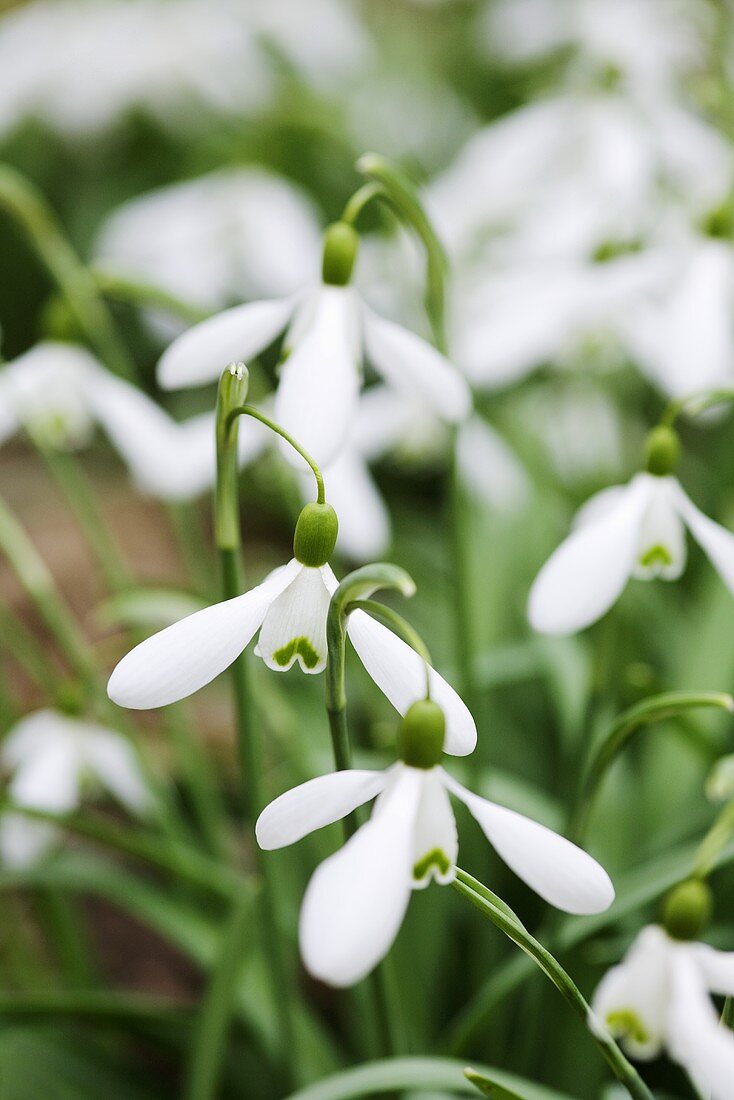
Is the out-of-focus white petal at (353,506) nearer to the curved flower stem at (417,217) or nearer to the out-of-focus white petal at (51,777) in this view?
the curved flower stem at (417,217)

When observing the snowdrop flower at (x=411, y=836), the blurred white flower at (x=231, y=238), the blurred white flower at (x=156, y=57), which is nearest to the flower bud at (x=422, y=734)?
the snowdrop flower at (x=411, y=836)

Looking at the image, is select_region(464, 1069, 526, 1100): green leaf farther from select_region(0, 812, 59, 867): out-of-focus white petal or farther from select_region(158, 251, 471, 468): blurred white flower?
select_region(0, 812, 59, 867): out-of-focus white petal


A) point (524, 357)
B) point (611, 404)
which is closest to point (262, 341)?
point (524, 357)

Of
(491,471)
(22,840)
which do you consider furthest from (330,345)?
(491,471)

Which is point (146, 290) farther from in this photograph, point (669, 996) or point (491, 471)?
point (491, 471)

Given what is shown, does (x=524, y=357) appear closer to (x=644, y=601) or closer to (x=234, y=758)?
(x=644, y=601)

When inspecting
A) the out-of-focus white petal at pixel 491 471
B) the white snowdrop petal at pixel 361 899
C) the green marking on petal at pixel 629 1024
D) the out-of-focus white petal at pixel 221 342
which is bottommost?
the out-of-focus white petal at pixel 491 471

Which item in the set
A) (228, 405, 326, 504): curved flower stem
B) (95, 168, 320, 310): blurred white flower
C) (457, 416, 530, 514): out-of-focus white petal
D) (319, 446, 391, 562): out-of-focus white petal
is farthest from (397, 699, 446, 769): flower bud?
(95, 168, 320, 310): blurred white flower
